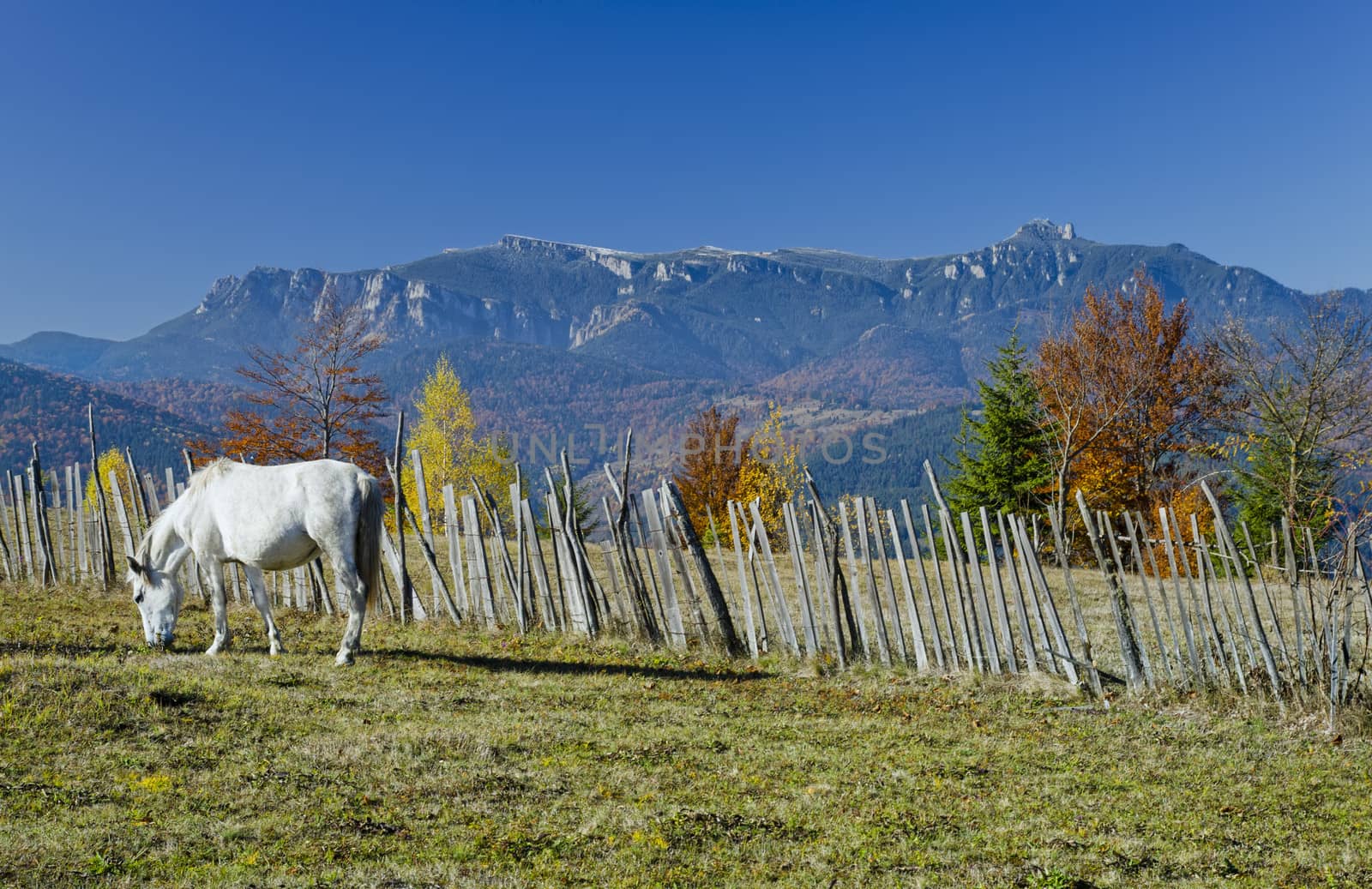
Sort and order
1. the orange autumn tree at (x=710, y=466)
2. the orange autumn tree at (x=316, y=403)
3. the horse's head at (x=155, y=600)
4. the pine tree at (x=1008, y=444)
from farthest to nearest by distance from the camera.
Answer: the orange autumn tree at (x=710, y=466)
the pine tree at (x=1008, y=444)
the orange autumn tree at (x=316, y=403)
the horse's head at (x=155, y=600)

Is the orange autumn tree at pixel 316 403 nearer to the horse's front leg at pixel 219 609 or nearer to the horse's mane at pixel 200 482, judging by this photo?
the horse's mane at pixel 200 482

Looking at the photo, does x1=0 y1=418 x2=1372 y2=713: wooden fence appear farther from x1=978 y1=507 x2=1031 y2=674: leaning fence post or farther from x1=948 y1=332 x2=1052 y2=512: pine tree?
x1=948 y1=332 x2=1052 y2=512: pine tree

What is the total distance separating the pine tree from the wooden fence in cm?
1691

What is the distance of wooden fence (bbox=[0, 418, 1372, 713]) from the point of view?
823 cm

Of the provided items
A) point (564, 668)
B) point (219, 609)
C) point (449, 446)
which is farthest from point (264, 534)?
point (449, 446)

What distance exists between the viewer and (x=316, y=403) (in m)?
30.2

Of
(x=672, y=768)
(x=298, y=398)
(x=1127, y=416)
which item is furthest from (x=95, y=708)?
(x=1127, y=416)

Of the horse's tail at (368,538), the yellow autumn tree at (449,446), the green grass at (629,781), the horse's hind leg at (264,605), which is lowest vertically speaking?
the green grass at (629,781)

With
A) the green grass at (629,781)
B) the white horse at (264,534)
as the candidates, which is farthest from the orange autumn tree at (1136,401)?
the white horse at (264,534)

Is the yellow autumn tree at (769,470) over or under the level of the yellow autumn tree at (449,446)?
under

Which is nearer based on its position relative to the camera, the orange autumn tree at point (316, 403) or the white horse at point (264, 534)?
the white horse at point (264, 534)

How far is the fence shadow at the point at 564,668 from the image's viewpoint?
32.0ft

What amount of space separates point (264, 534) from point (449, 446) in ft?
105

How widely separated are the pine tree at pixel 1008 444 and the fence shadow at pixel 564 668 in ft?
77.5
